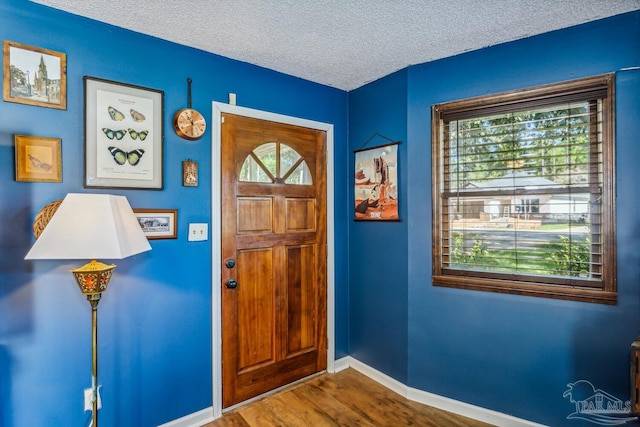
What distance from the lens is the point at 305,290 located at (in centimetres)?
262

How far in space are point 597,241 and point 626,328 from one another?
1.54ft

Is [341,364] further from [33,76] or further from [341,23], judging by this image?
[33,76]

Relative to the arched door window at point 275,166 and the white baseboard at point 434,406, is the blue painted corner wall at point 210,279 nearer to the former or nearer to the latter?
the white baseboard at point 434,406

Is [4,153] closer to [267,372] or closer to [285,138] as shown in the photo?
[285,138]

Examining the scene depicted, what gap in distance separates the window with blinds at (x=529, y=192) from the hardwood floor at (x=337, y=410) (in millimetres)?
890

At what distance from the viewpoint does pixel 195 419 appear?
2057 mm

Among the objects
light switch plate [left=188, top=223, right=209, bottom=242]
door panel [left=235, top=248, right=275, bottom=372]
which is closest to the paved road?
door panel [left=235, top=248, right=275, bottom=372]

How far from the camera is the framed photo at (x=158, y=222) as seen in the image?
6.13 ft

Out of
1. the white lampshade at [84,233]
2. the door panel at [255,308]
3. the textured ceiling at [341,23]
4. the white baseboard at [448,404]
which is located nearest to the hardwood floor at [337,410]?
the white baseboard at [448,404]

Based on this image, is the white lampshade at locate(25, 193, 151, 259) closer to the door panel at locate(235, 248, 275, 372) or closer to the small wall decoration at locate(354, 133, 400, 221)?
the door panel at locate(235, 248, 275, 372)

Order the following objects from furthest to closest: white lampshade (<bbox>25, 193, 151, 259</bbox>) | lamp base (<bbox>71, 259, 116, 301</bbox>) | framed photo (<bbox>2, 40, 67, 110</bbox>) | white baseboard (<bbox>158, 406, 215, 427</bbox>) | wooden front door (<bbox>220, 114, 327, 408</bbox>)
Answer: wooden front door (<bbox>220, 114, 327, 408</bbox>) → white baseboard (<bbox>158, 406, 215, 427</bbox>) → framed photo (<bbox>2, 40, 67, 110</bbox>) → lamp base (<bbox>71, 259, 116, 301</bbox>) → white lampshade (<bbox>25, 193, 151, 259</bbox>)

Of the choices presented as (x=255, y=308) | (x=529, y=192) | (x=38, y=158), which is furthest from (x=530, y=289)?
(x=38, y=158)

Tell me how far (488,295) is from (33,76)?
2838 mm

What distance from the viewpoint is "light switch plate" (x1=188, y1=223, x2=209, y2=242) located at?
205 centimetres
